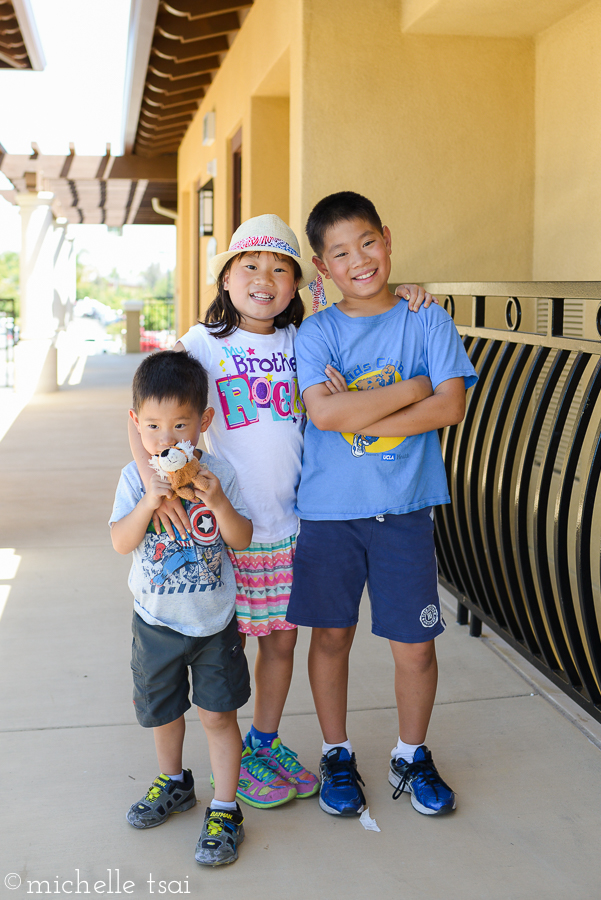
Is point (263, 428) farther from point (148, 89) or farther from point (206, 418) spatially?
point (148, 89)

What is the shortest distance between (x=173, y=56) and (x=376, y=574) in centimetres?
658

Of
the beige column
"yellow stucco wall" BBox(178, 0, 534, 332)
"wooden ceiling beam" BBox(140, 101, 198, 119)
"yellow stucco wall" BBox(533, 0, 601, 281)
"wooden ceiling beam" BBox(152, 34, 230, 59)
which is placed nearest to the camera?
"yellow stucco wall" BBox(533, 0, 601, 281)

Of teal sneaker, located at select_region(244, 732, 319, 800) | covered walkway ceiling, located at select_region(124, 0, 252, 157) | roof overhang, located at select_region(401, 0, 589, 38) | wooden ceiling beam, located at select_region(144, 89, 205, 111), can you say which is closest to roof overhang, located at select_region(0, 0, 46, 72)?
covered walkway ceiling, located at select_region(124, 0, 252, 157)

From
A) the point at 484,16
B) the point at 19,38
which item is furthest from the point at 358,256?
the point at 19,38

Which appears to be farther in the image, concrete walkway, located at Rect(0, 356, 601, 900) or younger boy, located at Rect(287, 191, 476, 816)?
younger boy, located at Rect(287, 191, 476, 816)

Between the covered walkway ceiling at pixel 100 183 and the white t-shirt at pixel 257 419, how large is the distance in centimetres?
1028

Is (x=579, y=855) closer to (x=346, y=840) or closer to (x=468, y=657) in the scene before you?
(x=346, y=840)

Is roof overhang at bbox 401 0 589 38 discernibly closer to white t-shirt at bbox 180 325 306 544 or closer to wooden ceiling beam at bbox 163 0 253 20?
wooden ceiling beam at bbox 163 0 253 20

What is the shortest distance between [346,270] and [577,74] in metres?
2.93

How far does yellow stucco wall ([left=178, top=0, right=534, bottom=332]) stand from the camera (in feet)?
14.2

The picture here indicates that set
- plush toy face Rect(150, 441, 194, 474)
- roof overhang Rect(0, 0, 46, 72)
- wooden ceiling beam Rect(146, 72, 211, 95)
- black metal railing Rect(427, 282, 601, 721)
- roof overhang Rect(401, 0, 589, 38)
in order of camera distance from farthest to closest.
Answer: wooden ceiling beam Rect(146, 72, 211, 95) < roof overhang Rect(0, 0, 46, 72) < roof overhang Rect(401, 0, 589, 38) < black metal railing Rect(427, 282, 601, 721) < plush toy face Rect(150, 441, 194, 474)

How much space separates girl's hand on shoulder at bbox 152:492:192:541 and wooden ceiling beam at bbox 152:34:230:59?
643 centimetres

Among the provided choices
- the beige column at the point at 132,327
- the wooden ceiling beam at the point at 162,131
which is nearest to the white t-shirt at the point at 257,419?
the wooden ceiling beam at the point at 162,131

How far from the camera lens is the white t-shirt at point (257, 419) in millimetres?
1991
